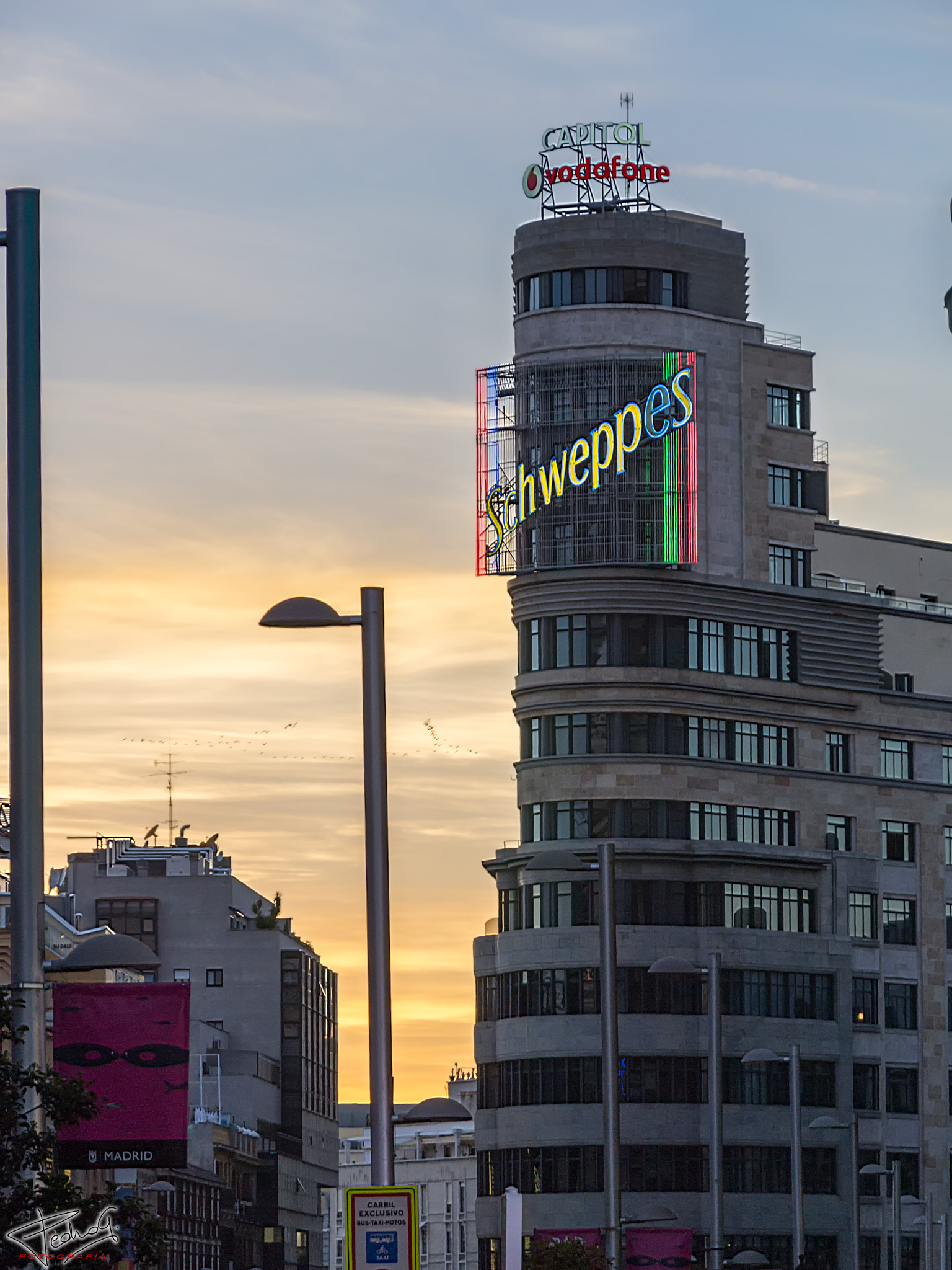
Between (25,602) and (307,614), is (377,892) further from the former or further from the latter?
(25,602)

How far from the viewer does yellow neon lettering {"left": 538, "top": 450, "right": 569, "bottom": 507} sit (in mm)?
124750

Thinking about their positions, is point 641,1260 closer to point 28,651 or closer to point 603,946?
point 603,946

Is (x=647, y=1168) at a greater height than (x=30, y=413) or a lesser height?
lesser

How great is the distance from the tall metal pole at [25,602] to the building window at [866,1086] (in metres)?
113

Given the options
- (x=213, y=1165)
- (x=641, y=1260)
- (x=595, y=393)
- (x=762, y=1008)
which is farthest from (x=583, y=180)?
(x=213, y=1165)

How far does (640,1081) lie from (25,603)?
104m

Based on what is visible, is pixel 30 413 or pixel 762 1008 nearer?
pixel 30 413

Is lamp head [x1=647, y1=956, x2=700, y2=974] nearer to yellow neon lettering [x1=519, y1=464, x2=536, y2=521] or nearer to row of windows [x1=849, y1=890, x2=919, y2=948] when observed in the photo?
yellow neon lettering [x1=519, y1=464, x2=536, y2=521]

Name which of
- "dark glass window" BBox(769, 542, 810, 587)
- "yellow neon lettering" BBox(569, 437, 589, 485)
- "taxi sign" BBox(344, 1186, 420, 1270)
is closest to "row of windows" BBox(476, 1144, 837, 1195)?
"dark glass window" BBox(769, 542, 810, 587)

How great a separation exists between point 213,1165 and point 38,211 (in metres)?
159

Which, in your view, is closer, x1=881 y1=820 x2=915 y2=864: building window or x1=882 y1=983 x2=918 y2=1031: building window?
x1=882 y1=983 x2=918 y2=1031: building window

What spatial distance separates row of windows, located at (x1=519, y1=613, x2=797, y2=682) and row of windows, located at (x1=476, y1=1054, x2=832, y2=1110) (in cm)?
1889

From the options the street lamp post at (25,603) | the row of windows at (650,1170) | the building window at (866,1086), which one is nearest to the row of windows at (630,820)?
the building window at (866,1086)

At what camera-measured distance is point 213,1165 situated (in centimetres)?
17588
